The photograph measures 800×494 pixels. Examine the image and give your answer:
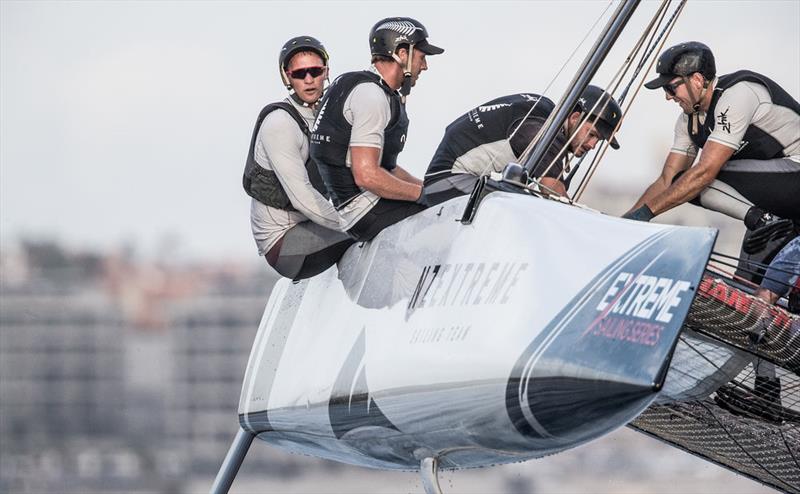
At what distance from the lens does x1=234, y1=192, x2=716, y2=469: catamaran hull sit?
3637mm

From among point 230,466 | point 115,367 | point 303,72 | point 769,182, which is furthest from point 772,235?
point 115,367

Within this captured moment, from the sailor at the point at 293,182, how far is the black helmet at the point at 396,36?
0.50m

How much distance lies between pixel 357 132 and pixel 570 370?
1281 millimetres

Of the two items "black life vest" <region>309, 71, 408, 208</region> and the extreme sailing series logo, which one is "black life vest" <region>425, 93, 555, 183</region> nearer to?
"black life vest" <region>309, 71, 408, 208</region>

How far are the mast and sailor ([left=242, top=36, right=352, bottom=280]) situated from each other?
0.75 m

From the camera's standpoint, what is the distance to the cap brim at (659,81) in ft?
16.3

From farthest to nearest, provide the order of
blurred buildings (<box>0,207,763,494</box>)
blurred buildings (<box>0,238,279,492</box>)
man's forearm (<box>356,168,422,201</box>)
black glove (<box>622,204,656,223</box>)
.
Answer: blurred buildings (<box>0,207,763,494</box>), blurred buildings (<box>0,238,279,492</box>), black glove (<box>622,204,656,223</box>), man's forearm (<box>356,168,422,201</box>)

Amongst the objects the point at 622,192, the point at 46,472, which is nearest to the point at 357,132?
the point at 46,472

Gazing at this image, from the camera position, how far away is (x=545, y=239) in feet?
13.1

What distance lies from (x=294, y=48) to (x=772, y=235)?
1.58m

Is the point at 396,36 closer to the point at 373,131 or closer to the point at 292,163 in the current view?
the point at 373,131

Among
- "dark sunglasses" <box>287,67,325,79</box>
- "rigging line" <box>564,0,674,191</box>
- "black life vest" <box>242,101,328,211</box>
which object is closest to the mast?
"rigging line" <box>564,0,674,191</box>

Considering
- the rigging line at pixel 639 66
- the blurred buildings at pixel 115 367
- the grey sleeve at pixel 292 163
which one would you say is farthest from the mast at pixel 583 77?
the blurred buildings at pixel 115 367

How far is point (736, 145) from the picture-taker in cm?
489
